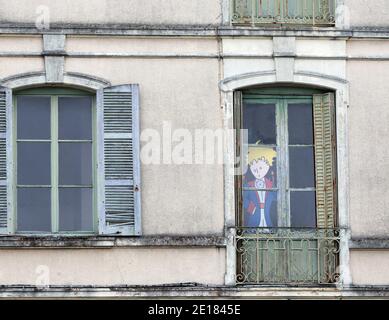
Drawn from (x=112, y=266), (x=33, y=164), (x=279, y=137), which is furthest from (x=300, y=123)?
(x=33, y=164)

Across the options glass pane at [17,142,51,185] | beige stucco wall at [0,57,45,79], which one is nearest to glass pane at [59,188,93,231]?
glass pane at [17,142,51,185]

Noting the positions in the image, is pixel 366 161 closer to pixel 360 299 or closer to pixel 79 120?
pixel 360 299

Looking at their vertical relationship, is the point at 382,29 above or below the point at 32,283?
above

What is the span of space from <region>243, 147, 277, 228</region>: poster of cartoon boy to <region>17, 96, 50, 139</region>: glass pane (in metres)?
2.48

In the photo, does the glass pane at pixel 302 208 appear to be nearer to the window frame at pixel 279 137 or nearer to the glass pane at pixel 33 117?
the window frame at pixel 279 137

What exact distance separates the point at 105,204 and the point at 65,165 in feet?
2.35

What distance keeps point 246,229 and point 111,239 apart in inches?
64.0

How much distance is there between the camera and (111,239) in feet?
68.2

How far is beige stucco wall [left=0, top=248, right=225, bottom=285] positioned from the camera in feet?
68.0

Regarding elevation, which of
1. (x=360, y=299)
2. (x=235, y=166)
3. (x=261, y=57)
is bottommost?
(x=360, y=299)

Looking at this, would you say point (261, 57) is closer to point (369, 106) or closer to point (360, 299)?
point (369, 106)

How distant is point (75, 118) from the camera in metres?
21.2

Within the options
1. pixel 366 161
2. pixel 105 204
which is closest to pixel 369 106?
pixel 366 161

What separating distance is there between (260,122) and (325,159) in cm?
91
